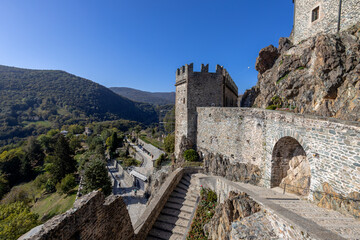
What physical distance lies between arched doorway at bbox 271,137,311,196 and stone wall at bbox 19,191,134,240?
8.11 m

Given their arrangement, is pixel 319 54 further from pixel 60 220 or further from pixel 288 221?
pixel 60 220

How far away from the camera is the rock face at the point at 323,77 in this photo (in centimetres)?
1048

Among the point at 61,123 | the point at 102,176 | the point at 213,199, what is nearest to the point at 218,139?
the point at 213,199

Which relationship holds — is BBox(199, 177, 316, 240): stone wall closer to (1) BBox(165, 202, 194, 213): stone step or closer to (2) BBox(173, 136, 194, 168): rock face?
(1) BBox(165, 202, 194, 213): stone step

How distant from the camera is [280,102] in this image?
1603 cm

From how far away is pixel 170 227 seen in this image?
764 cm

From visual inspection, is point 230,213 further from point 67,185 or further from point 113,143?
point 113,143

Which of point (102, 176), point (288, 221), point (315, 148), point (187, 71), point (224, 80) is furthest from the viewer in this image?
point (102, 176)

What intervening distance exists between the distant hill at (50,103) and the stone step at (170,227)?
11432 cm

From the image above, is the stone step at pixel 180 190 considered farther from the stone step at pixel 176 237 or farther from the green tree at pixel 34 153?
the green tree at pixel 34 153

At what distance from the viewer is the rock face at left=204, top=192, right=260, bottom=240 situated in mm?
5922

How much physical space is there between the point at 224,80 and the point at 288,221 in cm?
1523

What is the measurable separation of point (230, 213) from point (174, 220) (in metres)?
3.20

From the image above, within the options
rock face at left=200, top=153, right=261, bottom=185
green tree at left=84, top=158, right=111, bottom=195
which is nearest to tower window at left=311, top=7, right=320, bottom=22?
rock face at left=200, top=153, right=261, bottom=185
